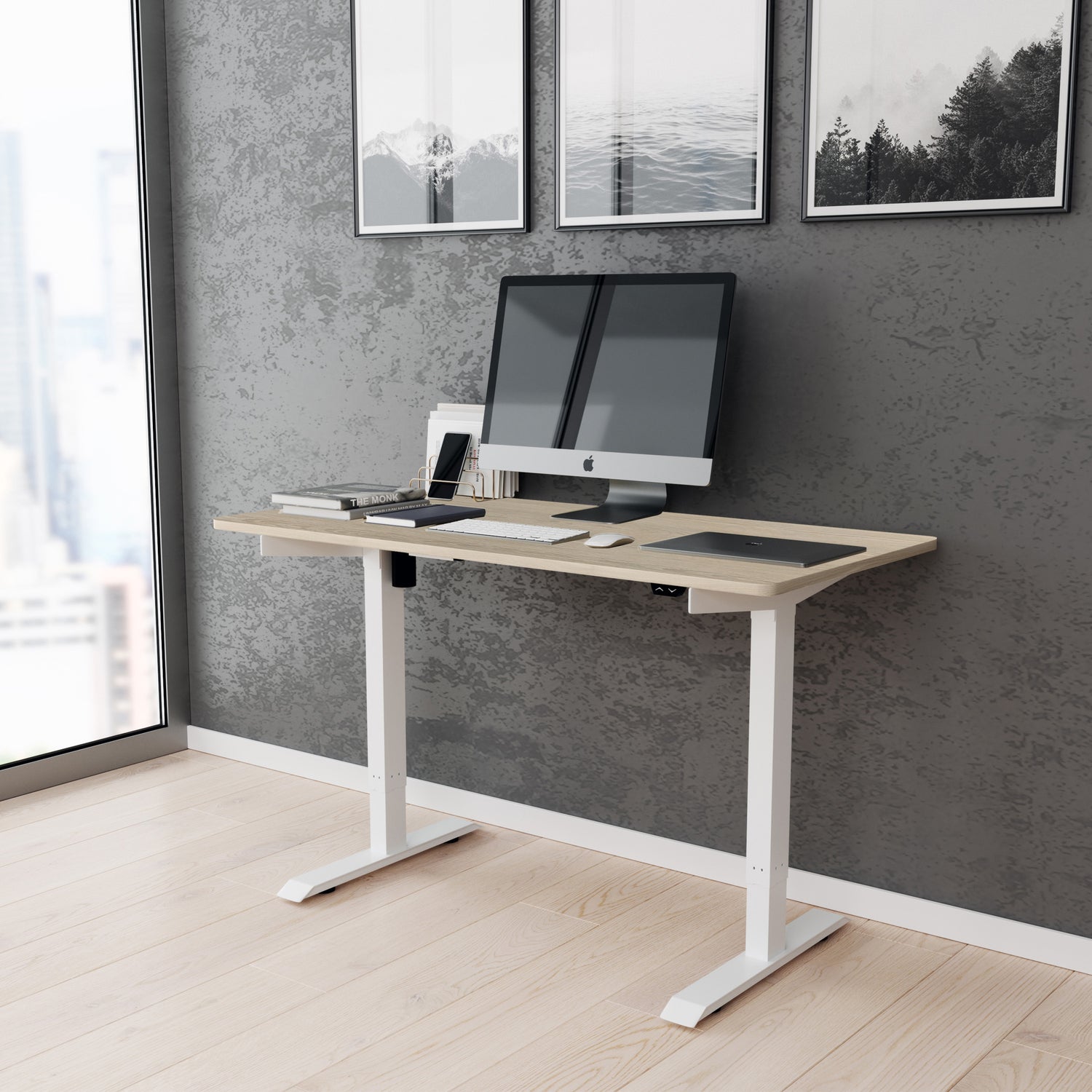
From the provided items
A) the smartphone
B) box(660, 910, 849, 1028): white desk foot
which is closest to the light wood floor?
box(660, 910, 849, 1028): white desk foot

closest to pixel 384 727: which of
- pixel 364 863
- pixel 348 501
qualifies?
pixel 364 863

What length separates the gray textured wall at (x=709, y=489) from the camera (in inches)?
88.2

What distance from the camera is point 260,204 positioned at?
3252mm

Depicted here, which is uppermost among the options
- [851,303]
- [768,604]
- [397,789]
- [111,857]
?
[851,303]

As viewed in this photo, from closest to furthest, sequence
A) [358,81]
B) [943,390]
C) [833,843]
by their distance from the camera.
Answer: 1. [943,390]
2. [833,843]
3. [358,81]

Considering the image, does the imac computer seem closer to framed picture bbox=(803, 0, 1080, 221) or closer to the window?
framed picture bbox=(803, 0, 1080, 221)

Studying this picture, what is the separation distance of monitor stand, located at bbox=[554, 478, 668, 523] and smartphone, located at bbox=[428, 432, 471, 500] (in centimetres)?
32

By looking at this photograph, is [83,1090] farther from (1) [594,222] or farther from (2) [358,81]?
(2) [358,81]

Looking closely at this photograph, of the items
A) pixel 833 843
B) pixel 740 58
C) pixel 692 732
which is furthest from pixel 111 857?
pixel 740 58

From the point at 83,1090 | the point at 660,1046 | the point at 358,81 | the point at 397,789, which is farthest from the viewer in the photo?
the point at 358,81

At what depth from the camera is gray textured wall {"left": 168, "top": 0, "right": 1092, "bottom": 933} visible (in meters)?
2.24

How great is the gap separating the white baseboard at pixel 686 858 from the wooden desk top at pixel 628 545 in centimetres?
72

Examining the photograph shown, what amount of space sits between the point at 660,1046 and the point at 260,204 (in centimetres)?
229

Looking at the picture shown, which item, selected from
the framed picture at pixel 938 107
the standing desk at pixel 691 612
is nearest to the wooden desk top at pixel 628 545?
the standing desk at pixel 691 612
